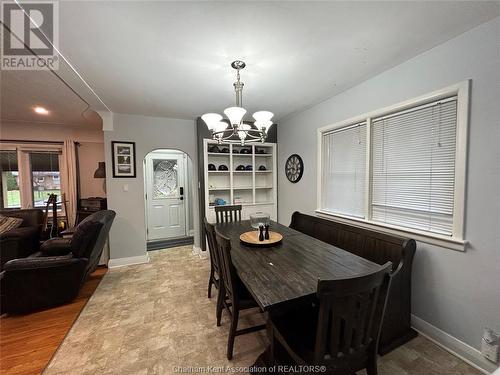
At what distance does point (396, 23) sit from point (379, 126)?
1.05 metres

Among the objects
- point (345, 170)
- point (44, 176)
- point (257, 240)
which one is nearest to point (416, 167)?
point (345, 170)

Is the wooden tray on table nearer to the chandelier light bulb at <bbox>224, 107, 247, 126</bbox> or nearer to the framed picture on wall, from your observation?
the chandelier light bulb at <bbox>224, 107, 247, 126</bbox>

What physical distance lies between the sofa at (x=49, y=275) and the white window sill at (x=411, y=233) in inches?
124

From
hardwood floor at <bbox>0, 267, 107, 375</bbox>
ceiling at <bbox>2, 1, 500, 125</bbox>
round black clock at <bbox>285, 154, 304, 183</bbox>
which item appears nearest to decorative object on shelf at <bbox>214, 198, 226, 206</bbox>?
round black clock at <bbox>285, 154, 304, 183</bbox>

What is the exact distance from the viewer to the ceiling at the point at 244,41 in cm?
138

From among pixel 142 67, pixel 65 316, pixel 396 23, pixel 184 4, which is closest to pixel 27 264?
pixel 65 316

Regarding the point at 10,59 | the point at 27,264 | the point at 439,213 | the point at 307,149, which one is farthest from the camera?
the point at 307,149

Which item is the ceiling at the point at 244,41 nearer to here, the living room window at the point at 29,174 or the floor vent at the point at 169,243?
the living room window at the point at 29,174

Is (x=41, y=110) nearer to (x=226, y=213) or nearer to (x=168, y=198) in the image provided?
(x=168, y=198)

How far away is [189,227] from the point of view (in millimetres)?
5328

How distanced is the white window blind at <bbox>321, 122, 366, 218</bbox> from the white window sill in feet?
0.33

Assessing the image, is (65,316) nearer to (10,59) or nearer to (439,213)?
(10,59)

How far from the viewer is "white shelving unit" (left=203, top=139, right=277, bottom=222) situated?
13.6 ft

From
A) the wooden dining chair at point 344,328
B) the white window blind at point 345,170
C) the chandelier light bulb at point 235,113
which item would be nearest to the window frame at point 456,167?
the white window blind at point 345,170
